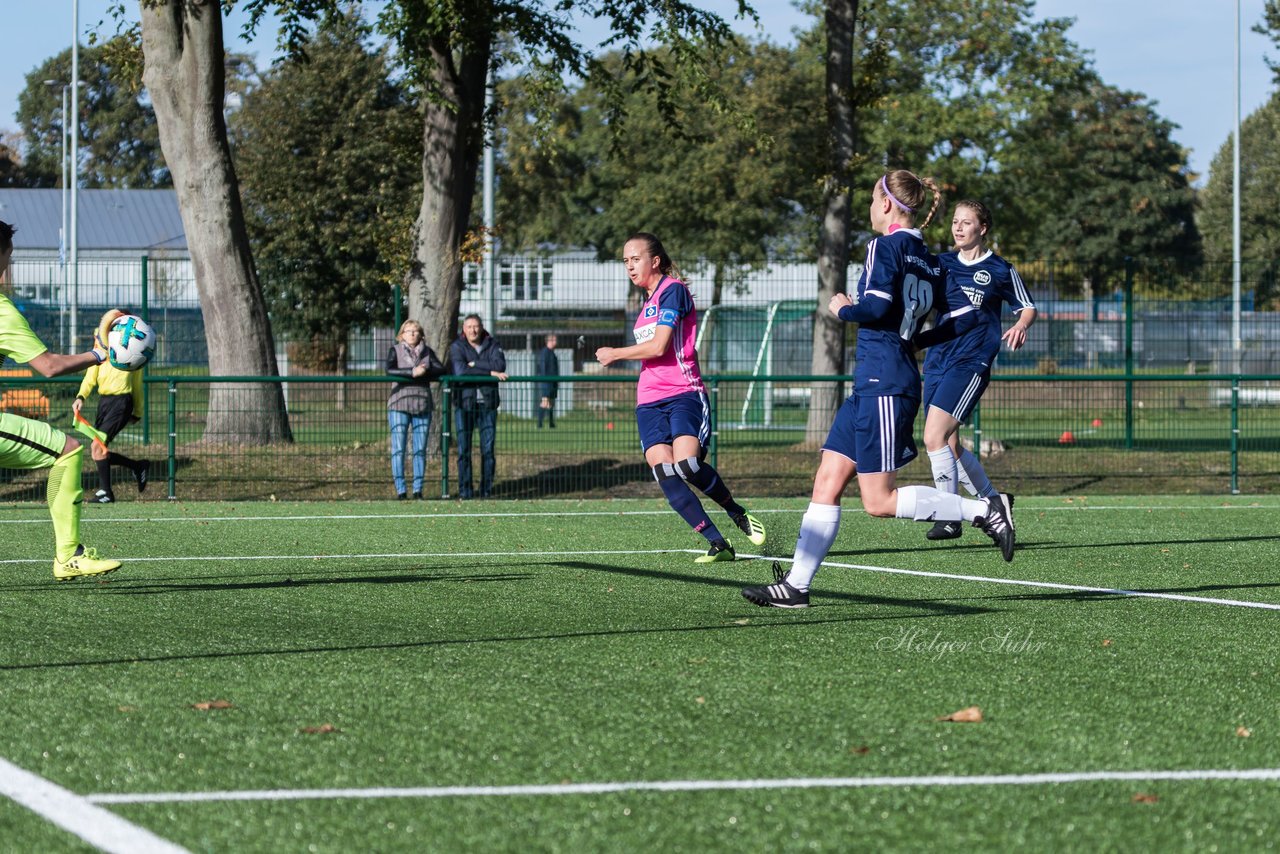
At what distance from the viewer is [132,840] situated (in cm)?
337

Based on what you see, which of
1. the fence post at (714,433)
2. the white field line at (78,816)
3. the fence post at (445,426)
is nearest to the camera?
the white field line at (78,816)

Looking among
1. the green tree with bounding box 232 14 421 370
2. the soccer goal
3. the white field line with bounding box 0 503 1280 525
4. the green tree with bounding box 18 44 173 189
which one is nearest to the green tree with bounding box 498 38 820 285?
the green tree with bounding box 232 14 421 370

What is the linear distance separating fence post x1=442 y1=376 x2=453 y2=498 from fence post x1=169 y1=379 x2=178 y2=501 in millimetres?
2710

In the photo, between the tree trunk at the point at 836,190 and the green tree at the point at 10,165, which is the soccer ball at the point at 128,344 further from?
the green tree at the point at 10,165

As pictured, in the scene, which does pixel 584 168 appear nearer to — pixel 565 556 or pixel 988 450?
pixel 988 450

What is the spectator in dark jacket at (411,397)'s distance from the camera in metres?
15.9

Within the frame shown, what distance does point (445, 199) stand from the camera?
63.5ft

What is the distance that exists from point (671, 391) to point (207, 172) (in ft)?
36.9

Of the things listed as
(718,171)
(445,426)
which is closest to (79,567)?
(445,426)

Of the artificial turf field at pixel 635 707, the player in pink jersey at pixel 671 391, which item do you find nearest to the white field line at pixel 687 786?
the artificial turf field at pixel 635 707

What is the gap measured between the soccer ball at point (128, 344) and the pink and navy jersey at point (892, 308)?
355 cm

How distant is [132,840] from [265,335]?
53.0 feet

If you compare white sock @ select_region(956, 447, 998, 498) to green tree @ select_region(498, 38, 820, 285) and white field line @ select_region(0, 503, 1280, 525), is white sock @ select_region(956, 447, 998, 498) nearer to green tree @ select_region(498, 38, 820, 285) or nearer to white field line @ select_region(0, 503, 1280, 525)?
white field line @ select_region(0, 503, 1280, 525)

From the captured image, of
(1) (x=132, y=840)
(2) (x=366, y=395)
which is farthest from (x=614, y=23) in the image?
(1) (x=132, y=840)
